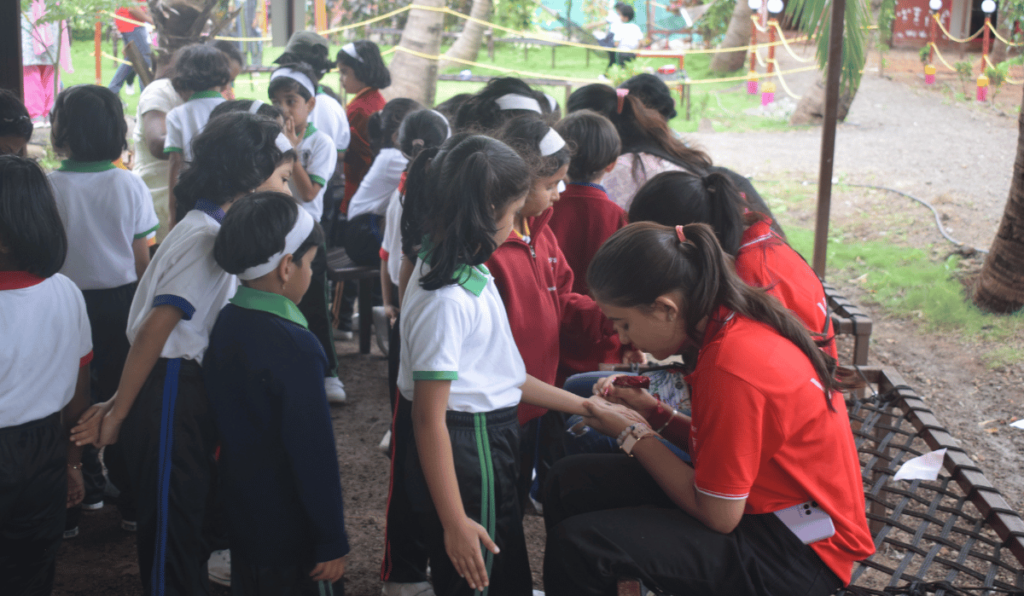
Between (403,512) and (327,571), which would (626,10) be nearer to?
(403,512)

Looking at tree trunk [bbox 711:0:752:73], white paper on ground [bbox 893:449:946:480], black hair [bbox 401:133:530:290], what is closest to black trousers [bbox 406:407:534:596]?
black hair [bbox 401:133:530:290]

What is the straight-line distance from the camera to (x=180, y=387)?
2172 millimetres

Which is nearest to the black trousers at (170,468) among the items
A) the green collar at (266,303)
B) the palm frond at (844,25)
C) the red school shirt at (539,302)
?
the green collar at (266,303)

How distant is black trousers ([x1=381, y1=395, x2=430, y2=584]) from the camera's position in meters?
2.07

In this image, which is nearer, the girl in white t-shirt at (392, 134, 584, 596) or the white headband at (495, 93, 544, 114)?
the girl in white t-shirt at (392, 134, 584, 596)

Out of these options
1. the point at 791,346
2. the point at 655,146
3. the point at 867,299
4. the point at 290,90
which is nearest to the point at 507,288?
the point at 791,346

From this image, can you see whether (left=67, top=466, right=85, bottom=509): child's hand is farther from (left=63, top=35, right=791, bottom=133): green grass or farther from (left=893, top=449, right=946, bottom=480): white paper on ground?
(left=63, top=35, right=791, bottom=133): green grass

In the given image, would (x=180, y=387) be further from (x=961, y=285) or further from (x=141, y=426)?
(x=961, y=285)

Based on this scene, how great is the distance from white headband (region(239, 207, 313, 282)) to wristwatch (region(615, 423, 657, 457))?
37.8 inches

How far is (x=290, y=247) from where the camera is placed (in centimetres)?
202

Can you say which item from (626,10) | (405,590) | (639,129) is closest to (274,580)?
(405,590)

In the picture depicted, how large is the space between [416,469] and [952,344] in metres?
3.94

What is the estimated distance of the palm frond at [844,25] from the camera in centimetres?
458

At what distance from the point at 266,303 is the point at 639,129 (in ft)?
7.23
